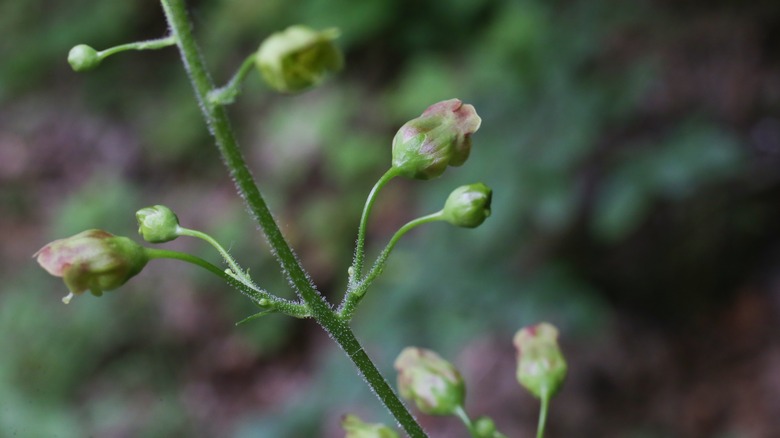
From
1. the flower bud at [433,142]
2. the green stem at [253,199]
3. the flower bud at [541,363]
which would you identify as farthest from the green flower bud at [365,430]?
the flower bud at [433,142]

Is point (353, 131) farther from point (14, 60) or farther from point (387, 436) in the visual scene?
point (387, 436)

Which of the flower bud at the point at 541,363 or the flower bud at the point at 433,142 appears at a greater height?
the flower bud at the point at 433,142

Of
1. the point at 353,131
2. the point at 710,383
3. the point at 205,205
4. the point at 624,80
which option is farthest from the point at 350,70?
the point at 710,383

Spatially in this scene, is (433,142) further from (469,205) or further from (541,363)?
(541,363)

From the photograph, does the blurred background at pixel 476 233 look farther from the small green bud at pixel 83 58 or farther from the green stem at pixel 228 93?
the green stem at pixel 228 93

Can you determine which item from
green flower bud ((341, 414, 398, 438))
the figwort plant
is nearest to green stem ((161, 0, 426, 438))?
the figwort plant

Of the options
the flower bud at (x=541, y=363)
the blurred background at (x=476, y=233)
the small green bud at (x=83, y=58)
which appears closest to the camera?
the small green bud at (x=83, y=58)

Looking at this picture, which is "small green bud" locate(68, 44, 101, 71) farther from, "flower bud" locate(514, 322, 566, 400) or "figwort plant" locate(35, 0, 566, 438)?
"flower bud" locate(514, 322, 566, 400)
